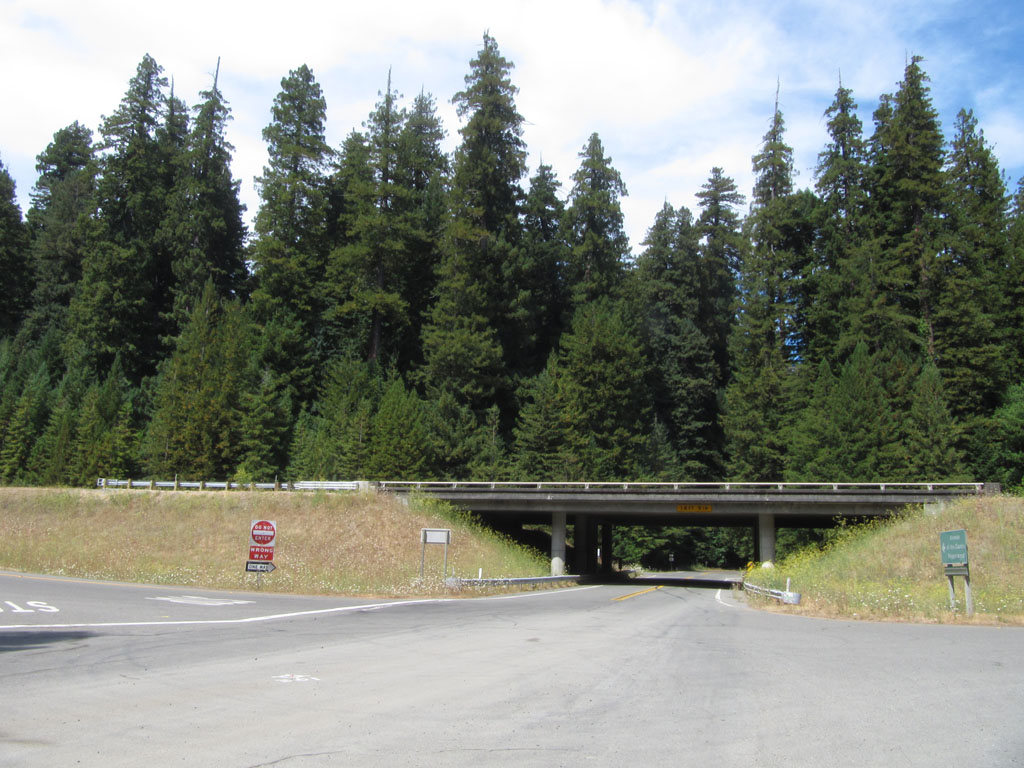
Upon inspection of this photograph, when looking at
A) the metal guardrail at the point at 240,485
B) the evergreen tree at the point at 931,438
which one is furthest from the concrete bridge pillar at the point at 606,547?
the metal guardrail at the point at 240,485

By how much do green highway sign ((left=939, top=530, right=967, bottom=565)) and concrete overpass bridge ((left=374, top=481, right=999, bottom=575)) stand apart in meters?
17.7

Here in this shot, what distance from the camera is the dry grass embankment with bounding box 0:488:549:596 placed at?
107 feet

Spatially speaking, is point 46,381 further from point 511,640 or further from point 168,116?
point 511,640

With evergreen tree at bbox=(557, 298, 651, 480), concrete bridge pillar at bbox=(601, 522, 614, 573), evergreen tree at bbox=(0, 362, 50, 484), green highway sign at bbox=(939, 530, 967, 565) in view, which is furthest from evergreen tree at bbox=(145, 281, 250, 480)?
green highway sign at bbox=(939, 530, 967, 565)

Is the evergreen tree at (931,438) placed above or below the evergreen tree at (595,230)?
below

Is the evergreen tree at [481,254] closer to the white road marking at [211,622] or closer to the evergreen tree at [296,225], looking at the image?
the evergreen tree at [296,225]

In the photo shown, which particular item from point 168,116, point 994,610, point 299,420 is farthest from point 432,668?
point 168,116

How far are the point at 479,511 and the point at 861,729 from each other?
130ft

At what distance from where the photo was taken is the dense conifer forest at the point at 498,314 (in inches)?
2141

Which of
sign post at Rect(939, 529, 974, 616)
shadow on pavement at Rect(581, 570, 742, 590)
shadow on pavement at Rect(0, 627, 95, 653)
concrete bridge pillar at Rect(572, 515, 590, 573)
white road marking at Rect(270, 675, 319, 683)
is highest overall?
sign post at Rect(939, 529, 974, 616)

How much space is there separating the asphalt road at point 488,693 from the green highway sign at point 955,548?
3.03 meters

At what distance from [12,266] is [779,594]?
91.4m

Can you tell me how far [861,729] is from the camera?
7.25 m

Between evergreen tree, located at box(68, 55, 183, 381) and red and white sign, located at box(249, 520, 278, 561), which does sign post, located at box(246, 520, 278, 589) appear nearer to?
red and white sign, located at box(249, 520, 278, 561)
